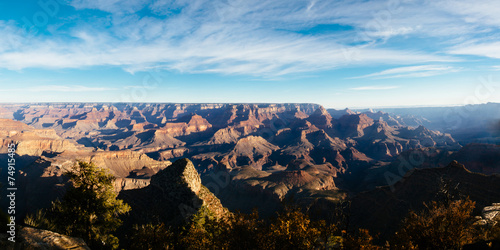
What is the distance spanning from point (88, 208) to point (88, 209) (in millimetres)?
106

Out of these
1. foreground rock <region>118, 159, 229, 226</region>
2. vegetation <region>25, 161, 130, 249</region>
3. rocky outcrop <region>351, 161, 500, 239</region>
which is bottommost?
rocky outcrop <region>351, 161, 500, 239</region>

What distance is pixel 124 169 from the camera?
15212 centimetres

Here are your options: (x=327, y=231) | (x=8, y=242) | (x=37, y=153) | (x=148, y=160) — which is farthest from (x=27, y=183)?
(x=327, y=231)

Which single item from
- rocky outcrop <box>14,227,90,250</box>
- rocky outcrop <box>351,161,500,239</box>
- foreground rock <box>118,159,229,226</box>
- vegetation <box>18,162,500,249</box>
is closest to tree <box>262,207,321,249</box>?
vegetation <box>18,162,500,249</box>

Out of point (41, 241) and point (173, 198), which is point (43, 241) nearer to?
point (41, 241)

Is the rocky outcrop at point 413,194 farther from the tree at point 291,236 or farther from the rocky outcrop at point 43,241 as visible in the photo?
the rocky outcrop at point 43,241

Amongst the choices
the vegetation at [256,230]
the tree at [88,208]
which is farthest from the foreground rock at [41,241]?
Result: the tree at [88,208]

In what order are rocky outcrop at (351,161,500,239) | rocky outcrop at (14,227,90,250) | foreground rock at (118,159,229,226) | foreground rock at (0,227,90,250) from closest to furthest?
foreground rock at (0,227,90,250) → rocky outcrop at (14,227,90,250) → foreground rock at (118,159,229,226) → rocky outcrop at (351,161,500,239)

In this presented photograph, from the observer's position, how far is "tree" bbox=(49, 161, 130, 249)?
22922mm

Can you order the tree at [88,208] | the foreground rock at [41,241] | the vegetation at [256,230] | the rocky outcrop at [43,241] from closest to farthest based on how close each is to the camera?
the foreground rock at [41,241]
the rocky outcrop at [43,241]
the vegetation at [256,230]
the tree at [88,208]

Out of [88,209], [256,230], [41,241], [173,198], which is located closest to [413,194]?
[173,198]

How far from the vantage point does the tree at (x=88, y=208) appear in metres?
22.9

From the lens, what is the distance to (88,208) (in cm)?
2350

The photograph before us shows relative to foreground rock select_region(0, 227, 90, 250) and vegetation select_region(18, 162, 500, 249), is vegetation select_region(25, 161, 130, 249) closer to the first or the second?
vegetation select_region(18, 162, 500, 249)
